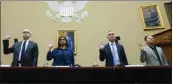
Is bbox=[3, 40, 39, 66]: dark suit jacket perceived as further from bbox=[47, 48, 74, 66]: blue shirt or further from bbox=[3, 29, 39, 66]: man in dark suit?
bbox=[47, 48, 74, 66]: blue shirt

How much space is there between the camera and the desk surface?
8.72ft

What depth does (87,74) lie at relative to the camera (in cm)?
266

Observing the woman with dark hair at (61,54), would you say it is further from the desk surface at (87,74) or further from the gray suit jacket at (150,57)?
the gray suit jacket at (150,57)

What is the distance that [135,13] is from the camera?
20.6 ft

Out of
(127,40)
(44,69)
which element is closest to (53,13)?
(127,40)

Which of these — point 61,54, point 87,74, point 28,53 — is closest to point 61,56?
point 61,54

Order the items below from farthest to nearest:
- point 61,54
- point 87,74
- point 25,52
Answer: point 25,52, point 61,54, point 87,74

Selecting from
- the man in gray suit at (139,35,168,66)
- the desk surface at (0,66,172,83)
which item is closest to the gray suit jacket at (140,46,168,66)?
the man in gray suit at (139,35,168,66)

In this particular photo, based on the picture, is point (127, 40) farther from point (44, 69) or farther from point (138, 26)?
point (44, 69)

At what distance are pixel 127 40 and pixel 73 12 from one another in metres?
1.12

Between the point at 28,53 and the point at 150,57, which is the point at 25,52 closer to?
the point at 28,53

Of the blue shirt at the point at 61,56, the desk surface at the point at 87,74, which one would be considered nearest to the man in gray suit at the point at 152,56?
the desk surface at the point at 87,74

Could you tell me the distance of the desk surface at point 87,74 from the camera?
266cm

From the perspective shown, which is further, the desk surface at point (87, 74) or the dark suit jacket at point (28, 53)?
the dark suit jacket at point (28, 53)
